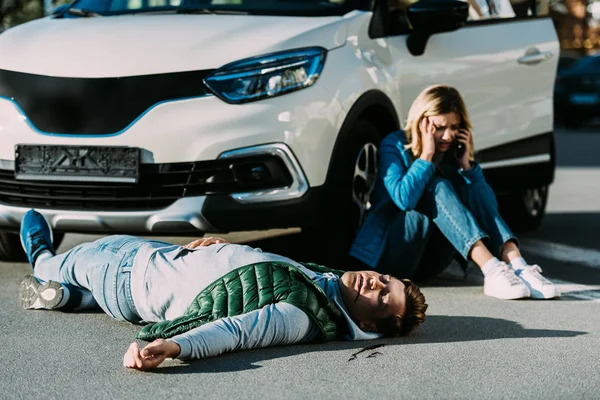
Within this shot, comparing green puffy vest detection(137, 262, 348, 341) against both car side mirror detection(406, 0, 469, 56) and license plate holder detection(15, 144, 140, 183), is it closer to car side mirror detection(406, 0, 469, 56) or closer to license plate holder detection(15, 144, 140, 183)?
license plate holder detection(15, 144, 140, 183)

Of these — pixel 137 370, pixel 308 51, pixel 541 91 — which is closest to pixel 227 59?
pixel 308 51

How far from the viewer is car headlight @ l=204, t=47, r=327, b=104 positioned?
225 inches

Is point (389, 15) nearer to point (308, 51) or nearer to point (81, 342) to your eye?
point (308, 51)

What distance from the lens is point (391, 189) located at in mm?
5965

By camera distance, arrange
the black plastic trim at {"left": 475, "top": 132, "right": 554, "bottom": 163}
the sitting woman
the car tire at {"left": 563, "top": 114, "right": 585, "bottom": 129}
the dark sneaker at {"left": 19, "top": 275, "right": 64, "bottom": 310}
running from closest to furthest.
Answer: the dark sneaker at {"left": 19, "top": 275, "right": 64, "bottom": 310}
the sitting woman
the black plastic trim at {"left": 475, "top": 132, "right": 554, "bottom": 163}
the car tire at {"left": 563, "top": 114, "right": 585, "bottom": 129}

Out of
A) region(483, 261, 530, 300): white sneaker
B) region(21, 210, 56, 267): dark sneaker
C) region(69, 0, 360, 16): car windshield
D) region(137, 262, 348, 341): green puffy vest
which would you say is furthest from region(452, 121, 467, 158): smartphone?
region(21, 210, 56, 267): dark sneaker

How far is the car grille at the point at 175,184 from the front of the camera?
5719 mm

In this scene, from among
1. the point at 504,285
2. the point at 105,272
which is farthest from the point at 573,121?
the point at 105,272

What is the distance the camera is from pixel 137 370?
4.24m

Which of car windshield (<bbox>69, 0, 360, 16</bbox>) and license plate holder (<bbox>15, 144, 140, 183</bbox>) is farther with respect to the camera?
car windshield (<bbox>69, 0, 360, 16</bbox>)

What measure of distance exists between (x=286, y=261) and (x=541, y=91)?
355cm

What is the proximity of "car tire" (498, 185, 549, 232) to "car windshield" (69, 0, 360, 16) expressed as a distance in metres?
2.23

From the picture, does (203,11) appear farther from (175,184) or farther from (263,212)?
(263,212)

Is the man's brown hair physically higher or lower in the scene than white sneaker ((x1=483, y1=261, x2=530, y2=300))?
higher
